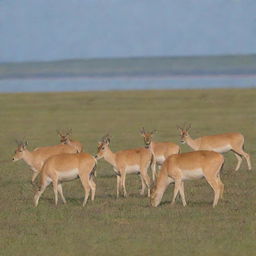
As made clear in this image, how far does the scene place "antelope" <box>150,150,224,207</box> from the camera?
60.7 ft

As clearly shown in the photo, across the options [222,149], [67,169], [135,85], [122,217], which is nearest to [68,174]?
[67,169]

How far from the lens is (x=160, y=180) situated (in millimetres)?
18906

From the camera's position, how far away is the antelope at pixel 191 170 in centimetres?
1850

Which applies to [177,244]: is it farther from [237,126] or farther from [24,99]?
[24,99]

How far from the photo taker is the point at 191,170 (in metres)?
18.5

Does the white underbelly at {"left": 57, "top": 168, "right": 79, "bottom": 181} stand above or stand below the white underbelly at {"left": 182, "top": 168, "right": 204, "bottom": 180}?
above

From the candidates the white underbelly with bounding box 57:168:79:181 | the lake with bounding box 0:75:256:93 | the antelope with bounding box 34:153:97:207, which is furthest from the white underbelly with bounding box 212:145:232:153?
the lake with bounding box 0:75:256:93

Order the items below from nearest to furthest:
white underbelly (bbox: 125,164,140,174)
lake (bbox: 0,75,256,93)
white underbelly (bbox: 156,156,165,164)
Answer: white underbelly (bbox: 125,164,140,174) < white underbelly (bbox: 156,156,165,164) < lake (bbox: 0,75,256,93)

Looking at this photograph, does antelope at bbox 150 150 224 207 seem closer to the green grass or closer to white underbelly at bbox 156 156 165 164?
the green grass

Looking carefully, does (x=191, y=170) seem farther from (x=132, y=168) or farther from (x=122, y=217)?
(x=132, y=168)

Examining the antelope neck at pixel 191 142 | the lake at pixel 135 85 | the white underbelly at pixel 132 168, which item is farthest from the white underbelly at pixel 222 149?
the lake at pixel 135 85

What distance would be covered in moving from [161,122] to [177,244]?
27.0 m

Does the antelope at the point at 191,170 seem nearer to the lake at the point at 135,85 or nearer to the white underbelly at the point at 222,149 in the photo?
the white underbelly at the point at 222,149

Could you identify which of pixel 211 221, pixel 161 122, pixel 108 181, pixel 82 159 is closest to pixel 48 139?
pixel 161 122
